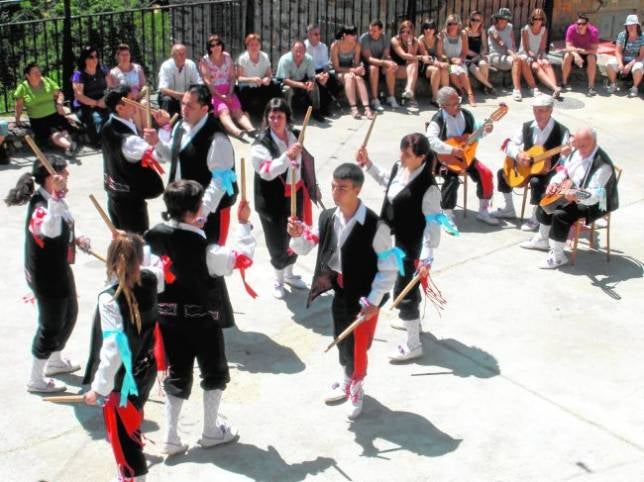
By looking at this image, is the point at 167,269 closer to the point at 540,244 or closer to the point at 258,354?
the point at 258,354

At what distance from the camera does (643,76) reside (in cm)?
1329

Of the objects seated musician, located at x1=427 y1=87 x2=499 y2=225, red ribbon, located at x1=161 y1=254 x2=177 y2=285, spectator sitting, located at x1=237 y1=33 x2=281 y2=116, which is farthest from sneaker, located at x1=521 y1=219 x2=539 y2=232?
red ribbon, located at x1=161 y1=254 x2=177 y2=285

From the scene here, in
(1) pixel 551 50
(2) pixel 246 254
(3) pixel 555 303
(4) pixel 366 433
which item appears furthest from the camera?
(1) pixel 551 50

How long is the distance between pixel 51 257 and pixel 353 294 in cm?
178

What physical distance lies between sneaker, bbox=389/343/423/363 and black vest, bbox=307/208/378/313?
1.05m

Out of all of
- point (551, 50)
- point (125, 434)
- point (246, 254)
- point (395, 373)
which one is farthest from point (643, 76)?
point (125, 434)

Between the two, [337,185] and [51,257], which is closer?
[337,185]

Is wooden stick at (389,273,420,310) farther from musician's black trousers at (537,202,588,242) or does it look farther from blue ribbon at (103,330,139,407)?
musician's black trousers at (537,202,588,242)

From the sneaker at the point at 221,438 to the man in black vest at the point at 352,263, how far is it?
73cm

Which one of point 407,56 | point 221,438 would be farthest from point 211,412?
point 407,56

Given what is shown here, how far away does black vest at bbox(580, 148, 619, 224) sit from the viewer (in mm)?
8078

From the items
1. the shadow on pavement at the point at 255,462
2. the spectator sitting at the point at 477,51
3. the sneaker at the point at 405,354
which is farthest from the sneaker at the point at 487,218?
the spectator sitting at the point at 477,51

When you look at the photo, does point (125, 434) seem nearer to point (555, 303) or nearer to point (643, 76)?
point (555, 303)

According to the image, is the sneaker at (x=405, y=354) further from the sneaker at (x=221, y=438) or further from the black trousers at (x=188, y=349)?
the black trousers at (x=188, y=349)
